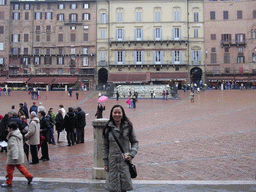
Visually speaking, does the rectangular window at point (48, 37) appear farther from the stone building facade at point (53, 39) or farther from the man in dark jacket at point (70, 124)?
the man in dark jacket at point (70, 124)

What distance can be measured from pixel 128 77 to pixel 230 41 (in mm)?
18444

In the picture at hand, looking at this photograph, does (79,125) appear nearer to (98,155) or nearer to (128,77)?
(98,155)

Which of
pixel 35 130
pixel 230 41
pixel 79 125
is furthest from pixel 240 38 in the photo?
pixel 35 130

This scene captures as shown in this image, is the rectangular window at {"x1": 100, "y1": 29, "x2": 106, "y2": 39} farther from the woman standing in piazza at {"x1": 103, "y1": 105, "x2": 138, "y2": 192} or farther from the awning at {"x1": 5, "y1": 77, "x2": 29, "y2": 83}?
the woman standing in piazza at {"x1": 103, "y1": 105, "x2": 138, "y2": 192}

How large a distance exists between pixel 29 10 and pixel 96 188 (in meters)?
53.9

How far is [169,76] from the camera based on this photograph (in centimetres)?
5106

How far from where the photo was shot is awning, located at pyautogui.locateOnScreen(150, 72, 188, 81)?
166 feet

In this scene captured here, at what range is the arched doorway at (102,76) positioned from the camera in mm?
53688

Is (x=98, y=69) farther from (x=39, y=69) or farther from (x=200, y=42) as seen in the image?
(x=200, y=42)

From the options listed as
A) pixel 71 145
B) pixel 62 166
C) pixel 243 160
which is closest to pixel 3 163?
pixel 62 166

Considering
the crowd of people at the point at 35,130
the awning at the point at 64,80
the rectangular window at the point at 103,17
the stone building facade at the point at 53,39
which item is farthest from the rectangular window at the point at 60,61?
the crowd of people at the point at 35,130

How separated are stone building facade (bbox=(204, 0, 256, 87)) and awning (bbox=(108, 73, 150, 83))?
427 inches

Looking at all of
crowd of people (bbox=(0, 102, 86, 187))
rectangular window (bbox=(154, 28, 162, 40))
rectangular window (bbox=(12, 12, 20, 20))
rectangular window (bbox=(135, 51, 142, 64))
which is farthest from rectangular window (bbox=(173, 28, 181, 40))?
crowd of people (bbox=(0, 102, 86, 187))

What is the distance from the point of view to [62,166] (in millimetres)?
7617
